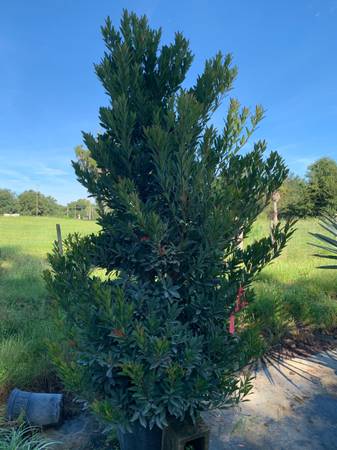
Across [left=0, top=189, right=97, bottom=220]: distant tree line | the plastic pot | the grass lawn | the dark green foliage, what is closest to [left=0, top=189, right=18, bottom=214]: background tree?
[left=0, top=189, right=97, bottom=220]: distant tree line

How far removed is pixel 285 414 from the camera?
2846 millimetres

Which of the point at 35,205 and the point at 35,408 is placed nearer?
the point at 35,408

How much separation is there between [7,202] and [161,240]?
312 ft

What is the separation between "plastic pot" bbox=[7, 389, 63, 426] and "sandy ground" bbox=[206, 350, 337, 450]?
1.23 meters

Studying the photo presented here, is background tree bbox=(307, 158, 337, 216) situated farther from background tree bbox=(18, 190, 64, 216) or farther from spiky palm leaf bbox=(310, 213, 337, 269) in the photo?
background tree bbox=(18, 190, 64, 216)

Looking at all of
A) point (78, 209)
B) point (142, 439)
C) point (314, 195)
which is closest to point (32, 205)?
point (78, 209)

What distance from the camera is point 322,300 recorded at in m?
5.20

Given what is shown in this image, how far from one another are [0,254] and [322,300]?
30.9ft

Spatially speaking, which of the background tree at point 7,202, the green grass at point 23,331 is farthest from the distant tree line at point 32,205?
the green grass at point 23,331

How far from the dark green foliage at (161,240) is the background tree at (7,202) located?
9030 centimetres

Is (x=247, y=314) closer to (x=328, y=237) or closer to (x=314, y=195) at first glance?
(x=328, y=237)

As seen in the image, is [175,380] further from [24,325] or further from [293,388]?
[24,325]

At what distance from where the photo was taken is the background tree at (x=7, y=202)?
8444 cm

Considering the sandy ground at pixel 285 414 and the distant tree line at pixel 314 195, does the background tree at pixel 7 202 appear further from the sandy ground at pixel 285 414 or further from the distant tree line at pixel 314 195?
the sandy ground at pixel 285 414
